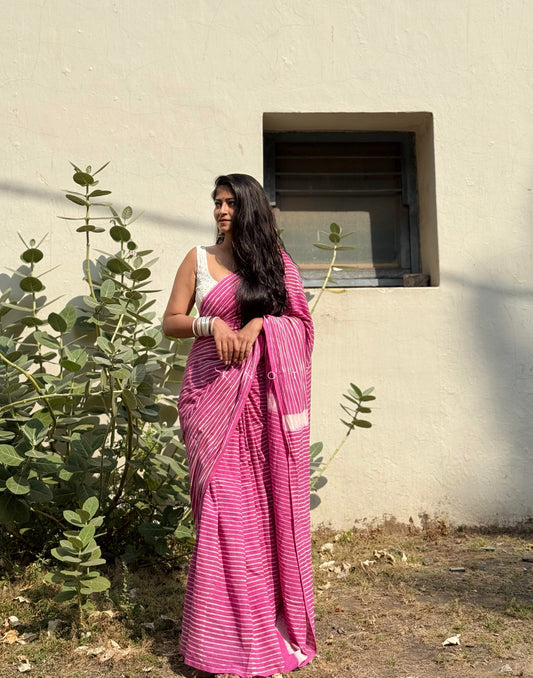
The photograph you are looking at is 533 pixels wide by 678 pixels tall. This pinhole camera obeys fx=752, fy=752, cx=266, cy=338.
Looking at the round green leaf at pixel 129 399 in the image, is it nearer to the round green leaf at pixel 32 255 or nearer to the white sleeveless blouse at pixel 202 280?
the white sleeveless blouse at pixel 202 280

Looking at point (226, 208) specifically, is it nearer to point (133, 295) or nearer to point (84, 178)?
point (133, 295)

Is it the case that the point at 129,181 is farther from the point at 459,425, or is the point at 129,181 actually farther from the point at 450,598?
the point at 450,598

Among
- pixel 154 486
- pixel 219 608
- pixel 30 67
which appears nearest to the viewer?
pixel 219 608

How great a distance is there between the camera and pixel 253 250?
2.63 metres

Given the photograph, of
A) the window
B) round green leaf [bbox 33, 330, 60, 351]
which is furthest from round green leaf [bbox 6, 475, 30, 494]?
the window

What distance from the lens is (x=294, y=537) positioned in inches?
98.7

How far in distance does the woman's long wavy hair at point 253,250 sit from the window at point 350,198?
150 centimetres

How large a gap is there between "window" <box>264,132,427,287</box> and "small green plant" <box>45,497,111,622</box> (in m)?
2.05

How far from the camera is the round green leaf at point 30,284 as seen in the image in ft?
11.1

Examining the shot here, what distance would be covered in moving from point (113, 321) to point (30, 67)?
1407mm

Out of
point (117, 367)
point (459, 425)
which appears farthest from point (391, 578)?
point (117, 367)

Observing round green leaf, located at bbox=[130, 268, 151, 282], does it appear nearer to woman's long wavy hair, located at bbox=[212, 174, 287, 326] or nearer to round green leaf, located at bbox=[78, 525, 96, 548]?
woman's long wavy hair, located at bbox=[212, 174, 287, 326]

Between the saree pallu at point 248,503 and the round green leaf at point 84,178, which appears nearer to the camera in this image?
the saree pallu at point 248,503

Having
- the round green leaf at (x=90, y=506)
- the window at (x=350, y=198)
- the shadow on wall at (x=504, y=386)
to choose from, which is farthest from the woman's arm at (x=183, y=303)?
the shadow on wall at (x=504, y=386)
